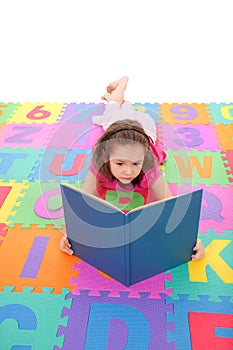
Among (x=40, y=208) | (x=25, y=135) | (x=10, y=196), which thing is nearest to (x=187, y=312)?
(x=40, y=208)

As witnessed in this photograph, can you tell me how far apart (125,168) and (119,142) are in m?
0.08

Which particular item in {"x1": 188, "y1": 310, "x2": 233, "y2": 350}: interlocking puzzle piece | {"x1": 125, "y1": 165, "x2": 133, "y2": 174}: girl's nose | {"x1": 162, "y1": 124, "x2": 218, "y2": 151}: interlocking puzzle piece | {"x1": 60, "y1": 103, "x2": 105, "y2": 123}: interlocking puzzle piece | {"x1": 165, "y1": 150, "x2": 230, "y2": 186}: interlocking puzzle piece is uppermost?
{"x1": 60, "y1": 103, "x2": 105, "y2": 123}: interlocking puzzle piece

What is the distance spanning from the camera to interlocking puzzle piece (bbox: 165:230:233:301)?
3.51 feet

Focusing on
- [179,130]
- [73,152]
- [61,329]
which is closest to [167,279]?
[61,329]

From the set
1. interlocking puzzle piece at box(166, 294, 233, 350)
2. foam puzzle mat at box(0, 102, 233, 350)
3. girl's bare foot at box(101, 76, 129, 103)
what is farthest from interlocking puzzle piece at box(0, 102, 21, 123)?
interlocking puzzle piece at box(166, 294, 233, 350)

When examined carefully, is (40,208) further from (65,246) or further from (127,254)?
(127,254)

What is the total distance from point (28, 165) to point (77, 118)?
45 centimetres

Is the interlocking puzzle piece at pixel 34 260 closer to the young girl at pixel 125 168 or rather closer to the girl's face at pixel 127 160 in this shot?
the young girl at pixel 125 168

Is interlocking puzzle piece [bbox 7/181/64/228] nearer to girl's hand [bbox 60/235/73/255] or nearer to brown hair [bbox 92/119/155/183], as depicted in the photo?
girl's hand [bbox 60/235/73/255]

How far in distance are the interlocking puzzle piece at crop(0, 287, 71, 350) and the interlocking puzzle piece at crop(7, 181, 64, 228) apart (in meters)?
0.29

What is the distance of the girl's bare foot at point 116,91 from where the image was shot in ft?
6.51

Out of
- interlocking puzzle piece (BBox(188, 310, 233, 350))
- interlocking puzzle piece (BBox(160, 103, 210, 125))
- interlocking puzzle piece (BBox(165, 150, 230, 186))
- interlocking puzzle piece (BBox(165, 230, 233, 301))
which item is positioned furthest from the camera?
interlocking puzzle piece (BBox(160, 103, 210, 125))

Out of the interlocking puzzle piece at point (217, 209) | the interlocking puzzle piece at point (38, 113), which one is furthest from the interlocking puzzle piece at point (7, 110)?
the interlocking puzzle piece at point (217, 209)

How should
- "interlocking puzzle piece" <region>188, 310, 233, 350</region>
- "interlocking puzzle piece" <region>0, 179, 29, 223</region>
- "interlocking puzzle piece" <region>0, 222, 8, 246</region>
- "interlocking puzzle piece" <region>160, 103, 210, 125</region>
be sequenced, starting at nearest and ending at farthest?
"interlocking puzzle piece" <region>188, 310, 233, 350</region>, "interlocking puzzle piece" <region>0, 222, 8, 246</region>, "interlocking puzzle piece" <region>0, 179, 29, 223</region>, "interlocking puzzle piece" <region>160, 103, 210, 125</region>
